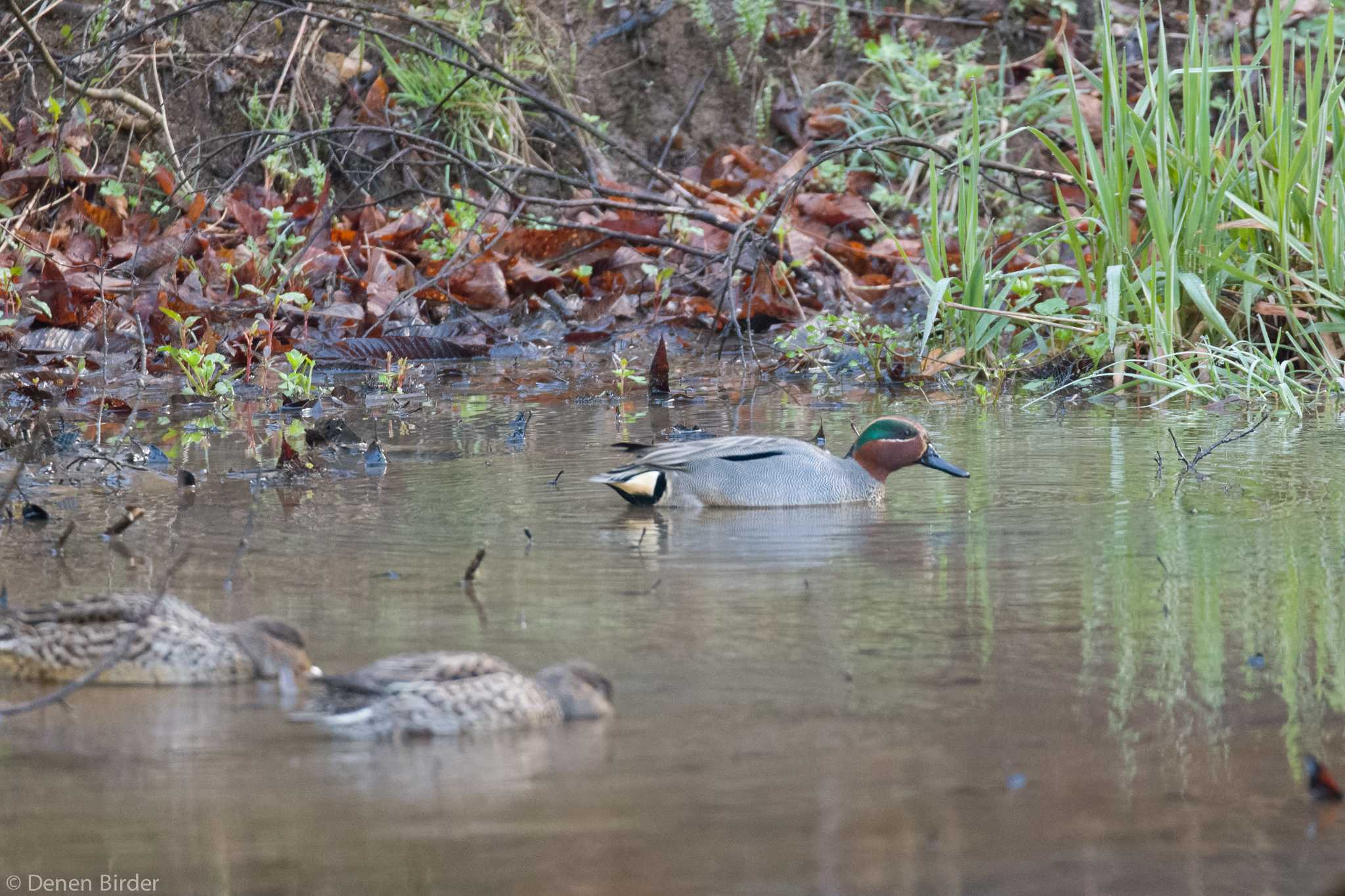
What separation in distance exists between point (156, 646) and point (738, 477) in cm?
299

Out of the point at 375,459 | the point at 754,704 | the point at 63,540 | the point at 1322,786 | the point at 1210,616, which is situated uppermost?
the point at 375,459

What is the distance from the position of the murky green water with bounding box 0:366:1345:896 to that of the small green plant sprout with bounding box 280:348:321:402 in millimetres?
2320

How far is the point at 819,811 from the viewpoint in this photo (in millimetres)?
2988

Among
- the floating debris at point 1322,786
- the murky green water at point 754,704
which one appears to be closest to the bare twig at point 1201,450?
the murky green water at point 754,704

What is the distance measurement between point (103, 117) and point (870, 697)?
35.0 ft

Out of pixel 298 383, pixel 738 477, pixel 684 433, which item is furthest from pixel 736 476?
pixel 298 383

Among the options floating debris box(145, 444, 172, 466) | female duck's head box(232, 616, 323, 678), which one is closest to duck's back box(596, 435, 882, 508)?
floating debris box(145, 444, 172, 466)

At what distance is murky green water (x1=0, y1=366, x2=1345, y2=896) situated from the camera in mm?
2812

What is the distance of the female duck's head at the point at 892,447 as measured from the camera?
6.64 metres

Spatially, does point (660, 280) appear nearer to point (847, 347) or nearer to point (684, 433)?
point (847, 347)

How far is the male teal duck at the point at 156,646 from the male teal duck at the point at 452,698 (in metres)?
0.27

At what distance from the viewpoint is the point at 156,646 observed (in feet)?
12.5

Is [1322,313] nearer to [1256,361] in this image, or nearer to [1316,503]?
[1256,361]

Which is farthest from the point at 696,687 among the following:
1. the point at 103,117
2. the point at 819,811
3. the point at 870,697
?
the point at 103,117
